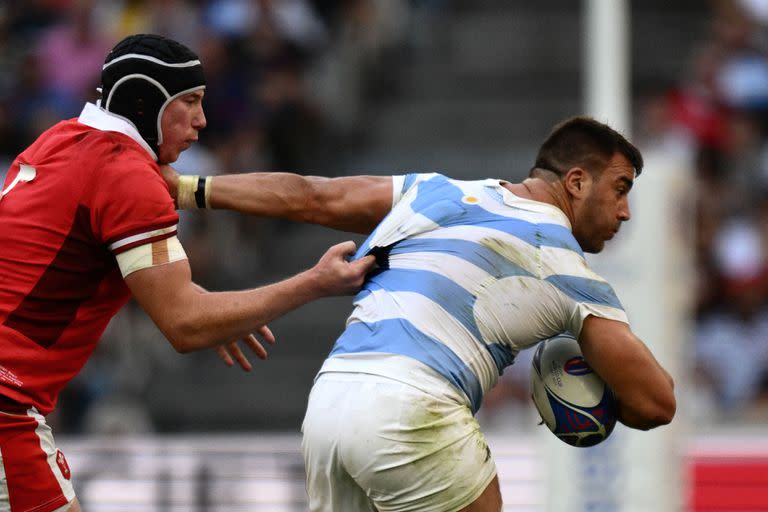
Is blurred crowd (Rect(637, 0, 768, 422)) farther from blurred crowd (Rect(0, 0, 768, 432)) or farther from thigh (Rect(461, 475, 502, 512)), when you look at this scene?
thigh (Rect(461, 475, 502, 512))

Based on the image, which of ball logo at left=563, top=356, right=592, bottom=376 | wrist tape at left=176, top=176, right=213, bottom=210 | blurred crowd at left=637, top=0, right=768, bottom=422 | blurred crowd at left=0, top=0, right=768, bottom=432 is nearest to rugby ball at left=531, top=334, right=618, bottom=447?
ball logo at left=563, top=356, right=592, bottom=376

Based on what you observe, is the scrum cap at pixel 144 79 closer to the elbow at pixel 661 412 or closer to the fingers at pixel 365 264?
the fingers at pixel 365 264

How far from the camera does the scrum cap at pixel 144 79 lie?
4781mm

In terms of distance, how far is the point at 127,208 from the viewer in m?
4.57

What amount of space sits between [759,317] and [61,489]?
733 cm

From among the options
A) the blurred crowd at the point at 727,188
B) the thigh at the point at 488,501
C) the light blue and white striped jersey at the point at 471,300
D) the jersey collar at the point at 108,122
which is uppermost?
the jersey collar at the point at 108,122

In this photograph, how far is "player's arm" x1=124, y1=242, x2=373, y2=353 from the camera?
15.0ft

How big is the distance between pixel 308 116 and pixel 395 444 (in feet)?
27.8

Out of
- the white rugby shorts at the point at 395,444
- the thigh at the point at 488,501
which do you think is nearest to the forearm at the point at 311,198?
the white rugby shorts at the point at 395,444

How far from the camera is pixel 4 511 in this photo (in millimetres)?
4641

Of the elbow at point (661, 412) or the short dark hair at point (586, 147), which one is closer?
the elbow at point (661, 412)

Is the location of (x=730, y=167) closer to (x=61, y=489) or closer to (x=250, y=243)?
(x=250, y=243)

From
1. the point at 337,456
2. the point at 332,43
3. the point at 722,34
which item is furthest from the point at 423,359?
the point at 332,43

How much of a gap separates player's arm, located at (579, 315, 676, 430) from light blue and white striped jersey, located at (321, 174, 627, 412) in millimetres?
54
